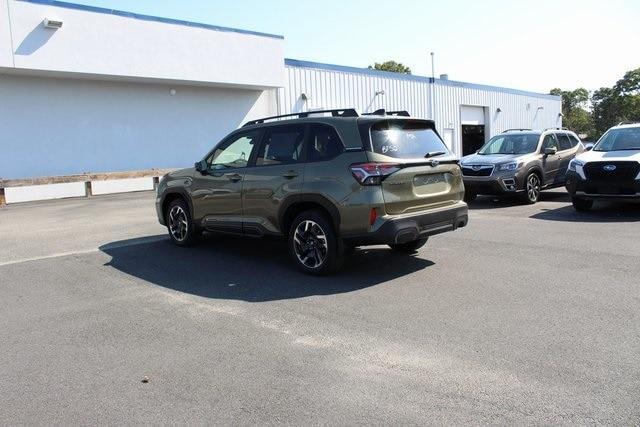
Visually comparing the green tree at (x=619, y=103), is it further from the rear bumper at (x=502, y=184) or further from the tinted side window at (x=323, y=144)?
the tinted side window at (x=323, y=144)

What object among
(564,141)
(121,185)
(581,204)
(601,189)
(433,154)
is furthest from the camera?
(121,185)

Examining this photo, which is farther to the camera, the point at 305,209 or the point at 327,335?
the point at 305,209

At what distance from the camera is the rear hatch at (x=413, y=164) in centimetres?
628

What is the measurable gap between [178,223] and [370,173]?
3880 mm

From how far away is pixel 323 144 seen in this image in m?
6.64

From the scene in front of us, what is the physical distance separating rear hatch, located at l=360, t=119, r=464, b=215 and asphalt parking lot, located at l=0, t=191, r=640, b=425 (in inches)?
35.3

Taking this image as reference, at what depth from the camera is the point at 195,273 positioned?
7125 millimetres

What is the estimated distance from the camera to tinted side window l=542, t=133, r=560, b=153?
47.2ft

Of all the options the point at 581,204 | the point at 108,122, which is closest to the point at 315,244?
the point at 581,204

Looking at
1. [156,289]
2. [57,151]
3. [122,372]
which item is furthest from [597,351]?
[57,151]

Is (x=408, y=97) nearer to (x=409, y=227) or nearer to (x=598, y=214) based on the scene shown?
(x=598, y=214)

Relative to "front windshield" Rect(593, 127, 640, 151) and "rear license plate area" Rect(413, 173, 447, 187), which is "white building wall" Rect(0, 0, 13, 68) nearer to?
"rear license plate area" Rect(413, 173, 447, 187)

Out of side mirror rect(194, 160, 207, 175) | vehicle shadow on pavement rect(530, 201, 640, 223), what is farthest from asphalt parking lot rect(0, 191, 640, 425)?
vehicle shadow on pavement rect(530, 201, 640, 223)

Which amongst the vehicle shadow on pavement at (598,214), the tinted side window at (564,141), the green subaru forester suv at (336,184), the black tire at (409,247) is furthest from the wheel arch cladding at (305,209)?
the tinted side window at (564,141)
